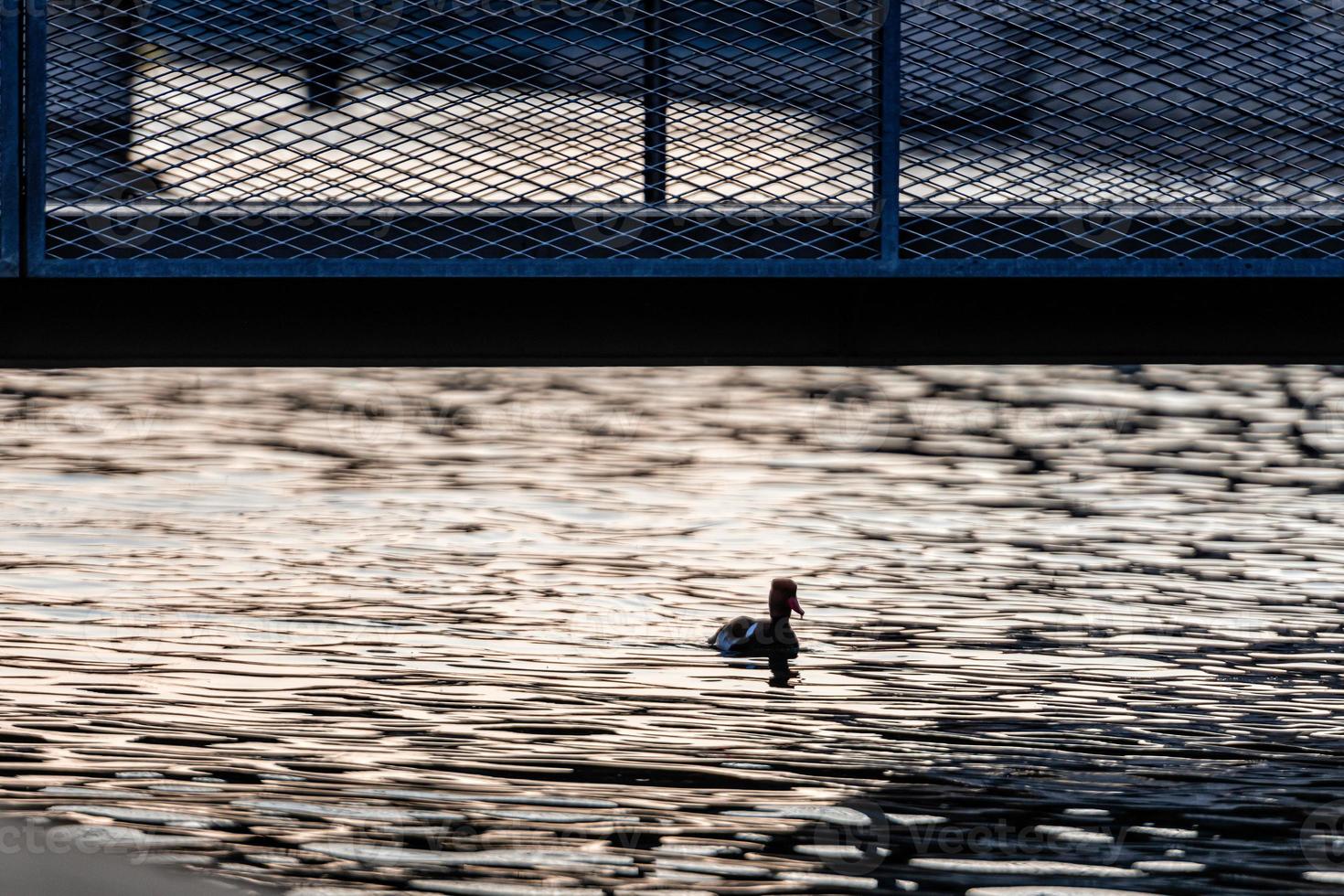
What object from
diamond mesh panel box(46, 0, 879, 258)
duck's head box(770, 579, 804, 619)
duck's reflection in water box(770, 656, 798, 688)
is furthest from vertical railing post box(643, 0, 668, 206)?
duck's head box(770, 579, 804, 619)

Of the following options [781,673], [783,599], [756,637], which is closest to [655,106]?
[756,637]

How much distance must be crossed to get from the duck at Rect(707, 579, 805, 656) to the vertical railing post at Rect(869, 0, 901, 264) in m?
16.6

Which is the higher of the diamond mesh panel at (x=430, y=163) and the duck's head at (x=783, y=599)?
the diamond mesh panel at (x=430, y=163)

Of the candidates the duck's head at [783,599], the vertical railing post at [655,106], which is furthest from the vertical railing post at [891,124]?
the duck's head at [783,599]

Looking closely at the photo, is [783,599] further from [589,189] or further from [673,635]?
[589,189]

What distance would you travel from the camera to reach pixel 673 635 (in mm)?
26797

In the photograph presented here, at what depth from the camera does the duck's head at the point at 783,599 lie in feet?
88.4

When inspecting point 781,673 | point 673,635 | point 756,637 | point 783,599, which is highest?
point 783,599

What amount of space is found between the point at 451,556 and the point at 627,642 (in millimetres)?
7035

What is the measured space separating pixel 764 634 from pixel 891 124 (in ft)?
55.3

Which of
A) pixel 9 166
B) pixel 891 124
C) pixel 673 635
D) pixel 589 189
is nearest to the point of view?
pixel 9 166

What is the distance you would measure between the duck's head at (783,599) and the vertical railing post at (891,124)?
1837 cm

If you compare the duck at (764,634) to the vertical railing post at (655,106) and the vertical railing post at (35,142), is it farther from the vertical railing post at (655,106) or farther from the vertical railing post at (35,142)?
the vertical railing post at (35,142)

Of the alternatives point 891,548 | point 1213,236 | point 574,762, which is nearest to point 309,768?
point 574,762
